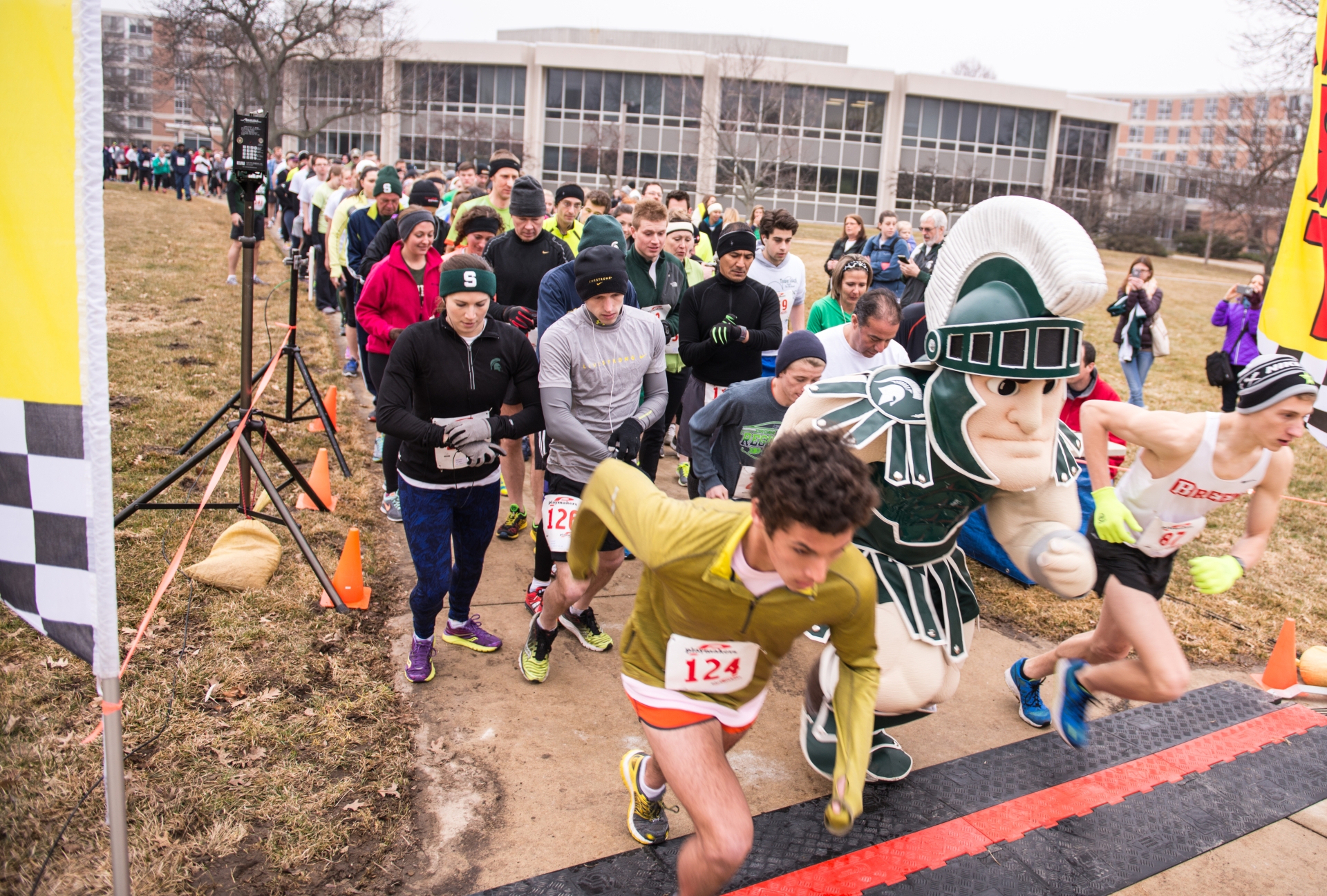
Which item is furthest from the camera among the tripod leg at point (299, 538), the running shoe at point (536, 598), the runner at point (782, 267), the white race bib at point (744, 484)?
the runner at point (782, 267)

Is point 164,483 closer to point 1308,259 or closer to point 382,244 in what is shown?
point 382,244

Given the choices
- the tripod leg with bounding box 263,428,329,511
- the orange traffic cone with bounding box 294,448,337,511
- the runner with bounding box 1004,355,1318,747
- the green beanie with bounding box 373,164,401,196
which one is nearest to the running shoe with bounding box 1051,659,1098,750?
the runner with bounding box 1004,355,1318,747

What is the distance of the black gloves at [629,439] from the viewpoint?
432 centimetres

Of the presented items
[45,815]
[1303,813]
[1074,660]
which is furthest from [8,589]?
[1303,813]

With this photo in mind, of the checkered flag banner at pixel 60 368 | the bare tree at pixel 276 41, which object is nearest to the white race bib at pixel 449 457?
the checkered flag banner at pixel 60 368

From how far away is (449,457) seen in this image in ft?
13.2

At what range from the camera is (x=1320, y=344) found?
13.7 feet

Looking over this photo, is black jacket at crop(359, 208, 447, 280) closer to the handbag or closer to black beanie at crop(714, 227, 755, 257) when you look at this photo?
black beanie at crop(714, 227, 755, 257)

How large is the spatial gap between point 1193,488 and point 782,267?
176 inches

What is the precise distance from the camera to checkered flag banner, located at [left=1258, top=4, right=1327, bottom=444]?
164 inches

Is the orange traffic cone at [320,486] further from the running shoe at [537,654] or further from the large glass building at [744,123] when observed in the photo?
the large glass building at [744,123]

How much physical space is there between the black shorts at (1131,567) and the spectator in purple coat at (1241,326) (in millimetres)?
7377

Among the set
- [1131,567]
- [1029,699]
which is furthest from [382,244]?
[1131,567]

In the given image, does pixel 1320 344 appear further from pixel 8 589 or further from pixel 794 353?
pixel 8 589
